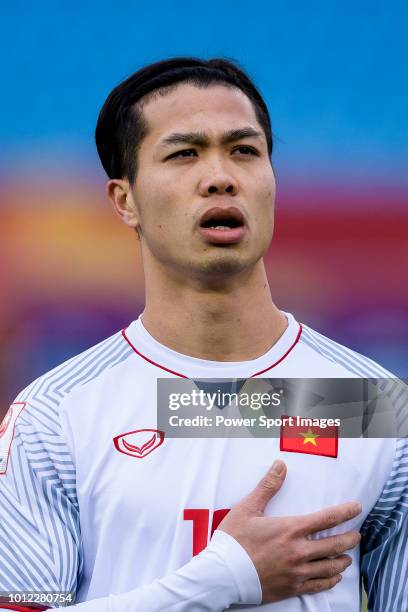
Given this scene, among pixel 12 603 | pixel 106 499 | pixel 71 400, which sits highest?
pixel 71 400

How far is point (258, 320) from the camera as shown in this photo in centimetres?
245

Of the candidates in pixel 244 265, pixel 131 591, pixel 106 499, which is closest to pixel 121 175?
pixel 244 265

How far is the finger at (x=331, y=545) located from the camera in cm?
216

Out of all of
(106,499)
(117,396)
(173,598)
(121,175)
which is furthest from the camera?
(121,175)

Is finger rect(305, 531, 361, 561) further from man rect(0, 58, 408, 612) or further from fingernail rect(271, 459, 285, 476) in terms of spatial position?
fingernail rect(271, 459, 285, 476)

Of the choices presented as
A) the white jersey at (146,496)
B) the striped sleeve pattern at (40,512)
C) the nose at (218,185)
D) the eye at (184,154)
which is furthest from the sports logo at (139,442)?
the eye at (184,154)

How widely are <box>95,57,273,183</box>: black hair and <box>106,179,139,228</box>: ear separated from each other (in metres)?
0.03

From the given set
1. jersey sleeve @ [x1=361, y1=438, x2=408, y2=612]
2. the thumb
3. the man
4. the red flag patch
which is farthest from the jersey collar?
jersey sleeve @ [x1=361, y1=438, x2=408, y2=612]

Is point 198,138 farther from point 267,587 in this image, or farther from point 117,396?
point 267,587

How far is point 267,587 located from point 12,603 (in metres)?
0.60

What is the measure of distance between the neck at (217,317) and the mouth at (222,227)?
0.14 m

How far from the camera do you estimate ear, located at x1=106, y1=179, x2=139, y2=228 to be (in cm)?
261

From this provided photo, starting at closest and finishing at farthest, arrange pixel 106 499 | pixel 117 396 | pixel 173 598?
pixel 173 598
pixel 106 499
pixel 117 396

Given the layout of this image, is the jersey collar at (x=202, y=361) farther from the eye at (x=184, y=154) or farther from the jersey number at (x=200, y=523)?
the eye at (x=184, y=154)
